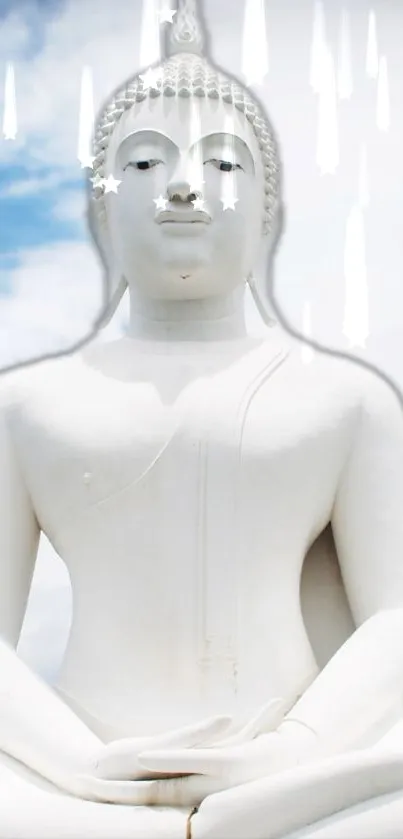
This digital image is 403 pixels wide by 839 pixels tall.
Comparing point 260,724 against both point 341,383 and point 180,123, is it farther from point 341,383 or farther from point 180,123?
point 180,123

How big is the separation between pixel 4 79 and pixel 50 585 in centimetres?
126

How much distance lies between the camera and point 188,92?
278 centimetres

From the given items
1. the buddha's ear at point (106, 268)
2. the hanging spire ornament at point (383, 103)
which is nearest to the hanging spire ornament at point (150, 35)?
the buddha's ear at point (106, 268)

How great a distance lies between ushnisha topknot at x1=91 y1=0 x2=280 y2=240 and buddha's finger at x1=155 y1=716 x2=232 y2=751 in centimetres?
117

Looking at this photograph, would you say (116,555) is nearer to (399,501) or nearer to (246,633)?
(246,633)

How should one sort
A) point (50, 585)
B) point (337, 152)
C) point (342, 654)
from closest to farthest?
point (342, 654)
point (50, 585)
point (337, 152)

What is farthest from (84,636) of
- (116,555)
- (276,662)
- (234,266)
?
(234,266)

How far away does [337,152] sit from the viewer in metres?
3.28

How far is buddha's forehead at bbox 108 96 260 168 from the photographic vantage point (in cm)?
274

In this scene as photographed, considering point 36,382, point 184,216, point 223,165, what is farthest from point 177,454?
point 223,165

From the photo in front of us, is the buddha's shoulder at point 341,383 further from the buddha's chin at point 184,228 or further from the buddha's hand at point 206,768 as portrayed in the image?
the buddha's hand at point 206,768

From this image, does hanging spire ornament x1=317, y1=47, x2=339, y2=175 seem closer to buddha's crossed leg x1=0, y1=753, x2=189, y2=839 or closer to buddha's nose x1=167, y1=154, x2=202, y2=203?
buddha's nose x1=167, y1=154, x2=202, y2=203

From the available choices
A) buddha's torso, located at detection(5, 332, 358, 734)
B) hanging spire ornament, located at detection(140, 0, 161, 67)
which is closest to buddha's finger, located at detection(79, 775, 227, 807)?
buddha's torso, located at detection(5, 332, 358, 734)

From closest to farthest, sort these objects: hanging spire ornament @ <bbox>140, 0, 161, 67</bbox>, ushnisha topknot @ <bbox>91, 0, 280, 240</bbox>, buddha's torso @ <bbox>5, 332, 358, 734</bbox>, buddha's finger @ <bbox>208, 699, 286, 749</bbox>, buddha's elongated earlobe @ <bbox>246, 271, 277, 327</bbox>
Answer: buddha's finger @ <bbox>208, 699, 286, 749</bbox> < buddha's torso @ <bbox>5, 332, 358, 734</bbox> < ushnisha topknot @ <bbox>91, 0, 280, 240</bbox> < buddha's elongated earlobe @ <bbox>246, 271, 277, 327</bbox> < hanging spire ornament @ <bbox>140, 0, 161, 67</bbox>
